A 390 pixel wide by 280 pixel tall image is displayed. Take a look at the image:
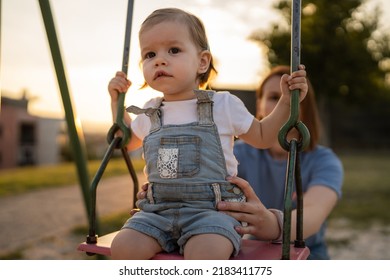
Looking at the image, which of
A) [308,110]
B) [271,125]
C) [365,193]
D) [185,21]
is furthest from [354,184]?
[185,21]

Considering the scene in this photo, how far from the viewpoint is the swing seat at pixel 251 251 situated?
853 mm

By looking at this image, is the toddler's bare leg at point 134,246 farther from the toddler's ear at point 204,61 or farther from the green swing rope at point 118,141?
the toddler's ear at point 204,61

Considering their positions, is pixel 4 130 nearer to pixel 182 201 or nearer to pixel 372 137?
pixel 372 137

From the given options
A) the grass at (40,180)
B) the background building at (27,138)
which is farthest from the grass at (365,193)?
the background building at (27,138)

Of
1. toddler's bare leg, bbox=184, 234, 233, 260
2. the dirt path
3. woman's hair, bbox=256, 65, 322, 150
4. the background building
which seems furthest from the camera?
the background building

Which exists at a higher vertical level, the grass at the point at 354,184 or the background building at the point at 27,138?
the background building at the point at 27,138

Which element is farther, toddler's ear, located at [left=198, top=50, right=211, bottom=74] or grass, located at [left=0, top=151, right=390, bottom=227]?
grass, located at [left=0, top=151, right=390, bottom=227]

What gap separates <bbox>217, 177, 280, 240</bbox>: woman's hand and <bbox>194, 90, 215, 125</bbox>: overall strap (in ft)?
0.35

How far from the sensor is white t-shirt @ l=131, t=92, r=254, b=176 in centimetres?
92

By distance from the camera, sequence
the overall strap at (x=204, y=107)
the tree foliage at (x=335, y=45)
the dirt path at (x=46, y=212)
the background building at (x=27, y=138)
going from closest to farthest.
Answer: the overall strap at (x=204, y=107) < the dirt path at (x=46, y=212) < the tree foliage at (x=335, y=45) < the background building at (x=27, y=138)

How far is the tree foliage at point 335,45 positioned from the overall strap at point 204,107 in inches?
134

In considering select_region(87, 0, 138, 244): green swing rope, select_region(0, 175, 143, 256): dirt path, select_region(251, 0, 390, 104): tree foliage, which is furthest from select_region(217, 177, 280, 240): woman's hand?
select_region(251, 0, 390, 104): tree foliage

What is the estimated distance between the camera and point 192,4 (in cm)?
124

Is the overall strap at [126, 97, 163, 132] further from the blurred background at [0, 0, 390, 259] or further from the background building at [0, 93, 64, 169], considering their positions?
the background building at [0, 93, 64, 169]
